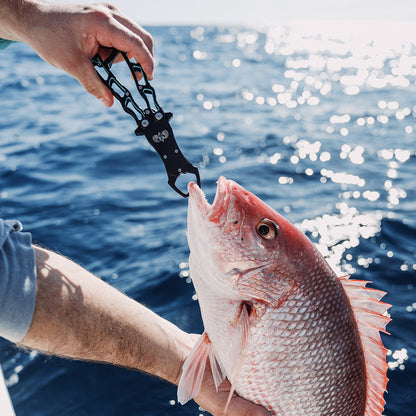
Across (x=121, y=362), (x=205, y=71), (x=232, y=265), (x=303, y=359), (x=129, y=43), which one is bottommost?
(x=205, y=71)

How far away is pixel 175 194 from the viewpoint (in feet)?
22.0

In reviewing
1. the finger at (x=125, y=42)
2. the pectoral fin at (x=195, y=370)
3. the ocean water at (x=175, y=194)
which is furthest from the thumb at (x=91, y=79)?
the ocean water at (x=175, y=194)

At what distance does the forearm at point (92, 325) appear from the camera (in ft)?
5.61

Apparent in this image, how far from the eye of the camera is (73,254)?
15.7 feet

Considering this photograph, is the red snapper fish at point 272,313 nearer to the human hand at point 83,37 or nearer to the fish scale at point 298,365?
the fish scale at point 298,365

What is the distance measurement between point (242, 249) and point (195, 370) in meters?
0.58

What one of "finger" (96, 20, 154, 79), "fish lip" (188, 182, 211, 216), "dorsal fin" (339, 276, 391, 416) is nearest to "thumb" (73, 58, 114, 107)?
"finger" (96, 20, 154, 79)

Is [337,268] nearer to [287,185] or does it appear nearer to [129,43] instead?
[287,185]

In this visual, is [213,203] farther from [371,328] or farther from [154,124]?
[371,328]

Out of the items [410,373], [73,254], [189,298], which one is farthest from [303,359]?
[73,254]

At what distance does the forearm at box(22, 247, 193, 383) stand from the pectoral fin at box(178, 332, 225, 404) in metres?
0.18

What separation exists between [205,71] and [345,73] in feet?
24.4

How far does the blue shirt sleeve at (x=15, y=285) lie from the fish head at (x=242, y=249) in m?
0.69

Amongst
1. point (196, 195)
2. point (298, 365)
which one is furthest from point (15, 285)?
point (298, 365)
